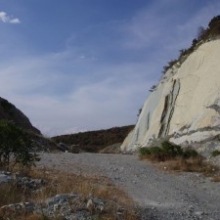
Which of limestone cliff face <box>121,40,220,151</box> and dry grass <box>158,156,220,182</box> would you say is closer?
dry grass <box>158,156,220,182</box>

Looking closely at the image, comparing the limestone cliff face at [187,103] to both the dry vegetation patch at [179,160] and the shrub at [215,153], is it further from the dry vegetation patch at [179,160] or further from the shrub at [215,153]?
the dry vegetation patch at [179,160]

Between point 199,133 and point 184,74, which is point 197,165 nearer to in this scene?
point 199,133

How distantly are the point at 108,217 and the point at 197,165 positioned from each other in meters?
11.1

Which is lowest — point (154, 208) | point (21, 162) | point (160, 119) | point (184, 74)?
point (154, 208)

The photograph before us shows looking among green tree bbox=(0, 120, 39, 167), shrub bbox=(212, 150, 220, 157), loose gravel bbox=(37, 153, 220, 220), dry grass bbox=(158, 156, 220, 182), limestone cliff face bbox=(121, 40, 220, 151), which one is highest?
limestone cliff face bbox=(121, 40, 220, 151)

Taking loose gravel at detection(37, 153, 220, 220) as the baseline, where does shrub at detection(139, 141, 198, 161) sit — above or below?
above

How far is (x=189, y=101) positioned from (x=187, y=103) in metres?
0.18

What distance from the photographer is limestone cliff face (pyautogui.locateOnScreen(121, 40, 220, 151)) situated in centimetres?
2438

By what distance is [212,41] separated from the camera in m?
29.8


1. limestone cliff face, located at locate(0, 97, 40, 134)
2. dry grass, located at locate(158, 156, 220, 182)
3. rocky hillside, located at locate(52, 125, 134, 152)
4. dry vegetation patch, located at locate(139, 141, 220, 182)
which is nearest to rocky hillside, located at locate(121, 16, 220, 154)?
dry vegetation patch, located at locate(139, 141, 220, 182)

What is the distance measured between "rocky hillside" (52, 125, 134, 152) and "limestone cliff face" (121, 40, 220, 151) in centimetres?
1632

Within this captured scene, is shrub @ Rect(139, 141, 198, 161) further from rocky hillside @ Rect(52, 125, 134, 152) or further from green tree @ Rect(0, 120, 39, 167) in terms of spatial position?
rocky hillside @ Rect(52, 125, 134, 152)

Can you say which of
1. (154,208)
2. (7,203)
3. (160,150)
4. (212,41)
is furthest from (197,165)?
(212,41)

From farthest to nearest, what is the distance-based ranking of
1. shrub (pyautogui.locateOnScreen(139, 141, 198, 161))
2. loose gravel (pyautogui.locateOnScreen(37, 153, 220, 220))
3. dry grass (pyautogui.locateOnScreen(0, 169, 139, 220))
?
shrub (pyautogui.locateOnScreen(139, 141, 198, 161))
loose gravel (pyautogui.locateOnScreen(37, 153, 220, 220))
dry grass (pyautogui.locateOnScreen(0, 169, 139, 220))
